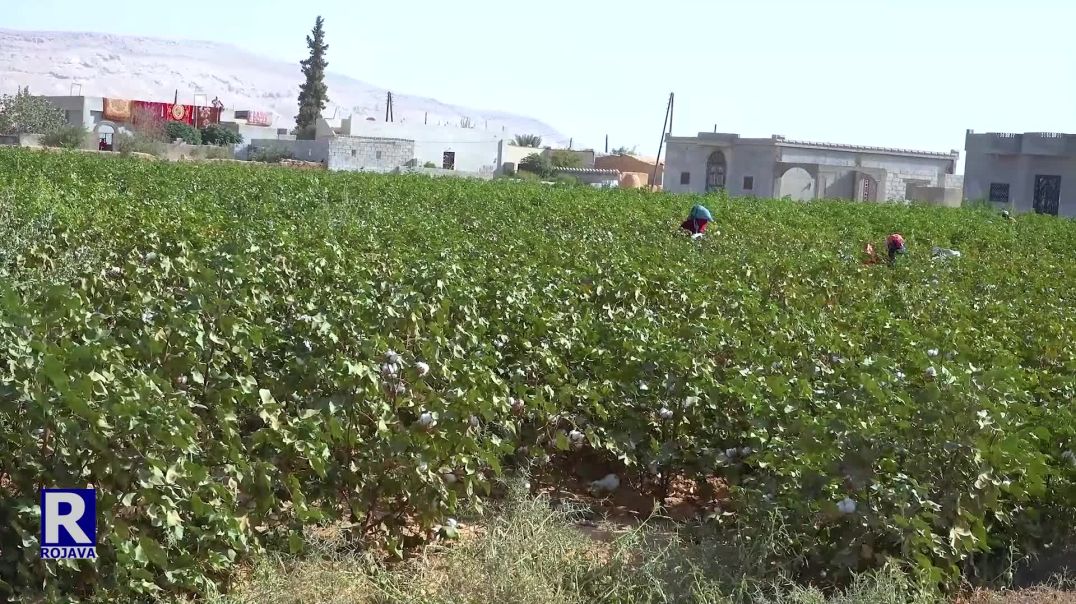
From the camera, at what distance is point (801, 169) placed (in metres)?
53.9

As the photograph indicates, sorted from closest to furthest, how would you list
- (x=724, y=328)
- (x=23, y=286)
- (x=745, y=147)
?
(x=23, y=286) < (x=724, y=328) < (x=745, y=147)

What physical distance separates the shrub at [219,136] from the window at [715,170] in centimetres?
2496

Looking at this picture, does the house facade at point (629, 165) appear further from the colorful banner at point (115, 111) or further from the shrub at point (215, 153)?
the colorful banner at point (115, 111)

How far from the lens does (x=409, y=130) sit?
64.8m

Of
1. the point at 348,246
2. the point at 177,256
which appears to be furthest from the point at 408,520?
the point at 348,246

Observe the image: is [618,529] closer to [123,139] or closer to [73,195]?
[73,195]

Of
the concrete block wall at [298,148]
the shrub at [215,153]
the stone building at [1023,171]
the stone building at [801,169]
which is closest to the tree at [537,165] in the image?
the stone building at [801,169]

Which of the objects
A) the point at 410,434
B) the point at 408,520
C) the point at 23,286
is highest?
the point at 23,286

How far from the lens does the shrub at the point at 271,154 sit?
55500 mm

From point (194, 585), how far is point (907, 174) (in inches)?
2206

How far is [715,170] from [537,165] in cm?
1442

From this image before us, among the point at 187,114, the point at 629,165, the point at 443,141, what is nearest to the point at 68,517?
the point at 443,141

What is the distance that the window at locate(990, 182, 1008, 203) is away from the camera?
50.5 m

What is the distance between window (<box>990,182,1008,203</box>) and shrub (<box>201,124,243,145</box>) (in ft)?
123
